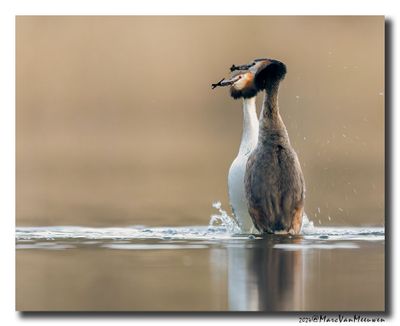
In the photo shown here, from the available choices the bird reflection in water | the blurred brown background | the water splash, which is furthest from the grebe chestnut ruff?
the bird reflection in water

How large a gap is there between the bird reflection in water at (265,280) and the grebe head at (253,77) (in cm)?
201

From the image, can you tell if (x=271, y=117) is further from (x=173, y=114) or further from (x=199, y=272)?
(x=199, y=272)

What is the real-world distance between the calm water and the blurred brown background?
23.9 inches

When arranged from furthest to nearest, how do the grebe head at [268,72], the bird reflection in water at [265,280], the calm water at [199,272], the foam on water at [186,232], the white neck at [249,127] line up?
the white neck at [249,127] < the grebe head at [268,72] < the foam on water at [186,232] < the calm water at [199,272] < the bird reflection in water at [265,280]

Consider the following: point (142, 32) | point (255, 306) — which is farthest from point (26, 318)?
point (142, 32)

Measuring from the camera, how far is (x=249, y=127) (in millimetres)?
18391

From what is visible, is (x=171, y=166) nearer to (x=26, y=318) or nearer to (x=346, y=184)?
(x=346, y=184)

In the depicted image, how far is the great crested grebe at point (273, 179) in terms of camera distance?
17.7m

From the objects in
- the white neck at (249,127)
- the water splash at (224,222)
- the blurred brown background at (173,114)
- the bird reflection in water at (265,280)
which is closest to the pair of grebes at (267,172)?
the white neck at (249,127)

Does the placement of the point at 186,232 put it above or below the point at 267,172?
below

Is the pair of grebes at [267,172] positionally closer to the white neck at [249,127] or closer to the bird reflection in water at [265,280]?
the white neck at [249,127]

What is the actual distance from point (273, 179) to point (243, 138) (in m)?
0.77

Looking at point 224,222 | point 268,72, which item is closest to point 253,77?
point 268,72

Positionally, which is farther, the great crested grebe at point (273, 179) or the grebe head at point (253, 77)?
the grebe head at point (253, 77)
